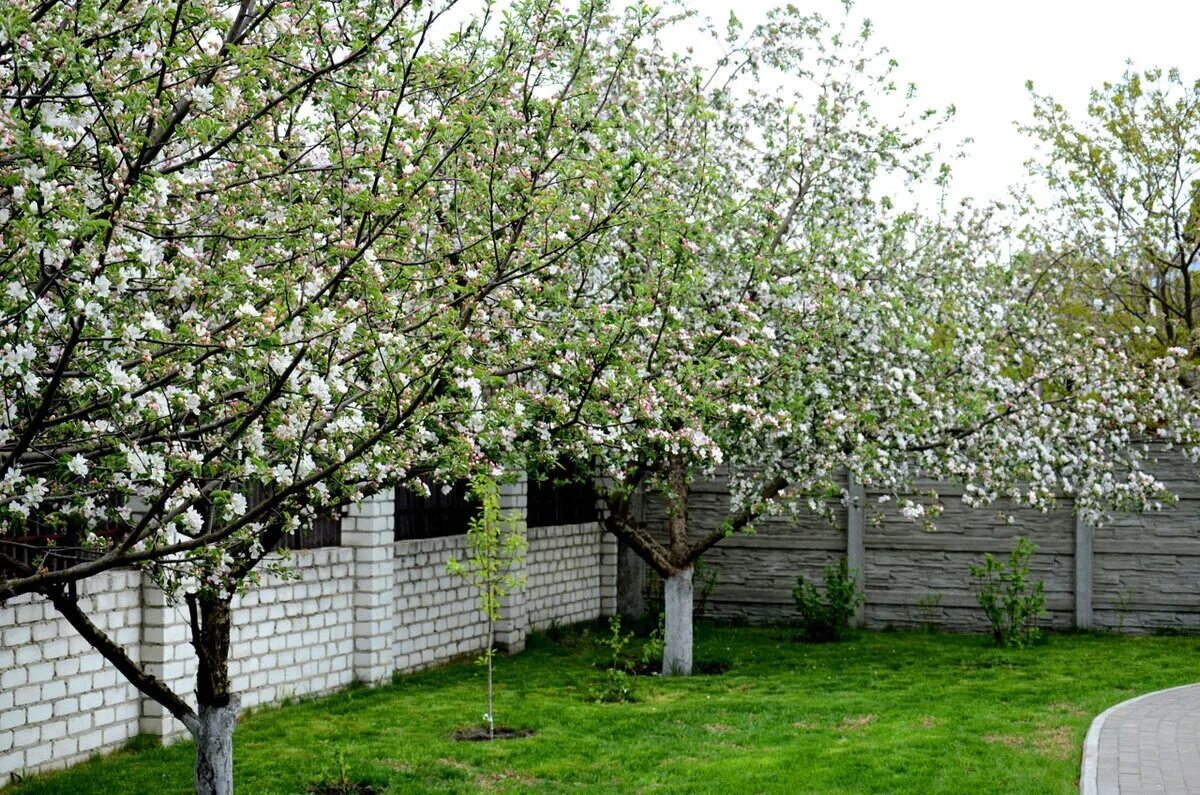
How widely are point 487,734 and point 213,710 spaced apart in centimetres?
330

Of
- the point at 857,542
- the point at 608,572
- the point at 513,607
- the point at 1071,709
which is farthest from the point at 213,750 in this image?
the point at 608,572

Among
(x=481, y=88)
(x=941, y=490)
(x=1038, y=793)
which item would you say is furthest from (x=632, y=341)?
(x=941, y=490)

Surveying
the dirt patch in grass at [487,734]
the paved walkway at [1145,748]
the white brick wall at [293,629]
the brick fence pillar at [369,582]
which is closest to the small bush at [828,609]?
the white brick wall at [293,629]

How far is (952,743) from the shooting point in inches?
390

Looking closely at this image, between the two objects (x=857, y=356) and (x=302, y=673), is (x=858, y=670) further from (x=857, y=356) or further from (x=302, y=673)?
(x=302, y=673)

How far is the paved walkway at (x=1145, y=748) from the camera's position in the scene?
8.63 metres

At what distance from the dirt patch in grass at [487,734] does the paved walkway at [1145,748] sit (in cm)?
417

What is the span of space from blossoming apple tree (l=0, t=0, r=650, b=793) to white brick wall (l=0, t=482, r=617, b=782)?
1.65 metres

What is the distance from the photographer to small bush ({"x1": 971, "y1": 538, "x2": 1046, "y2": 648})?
1522 centimetres

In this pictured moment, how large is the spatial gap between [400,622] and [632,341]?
592 centimetres

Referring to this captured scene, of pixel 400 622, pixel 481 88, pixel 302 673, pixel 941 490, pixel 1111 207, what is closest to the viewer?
pixel 481 88

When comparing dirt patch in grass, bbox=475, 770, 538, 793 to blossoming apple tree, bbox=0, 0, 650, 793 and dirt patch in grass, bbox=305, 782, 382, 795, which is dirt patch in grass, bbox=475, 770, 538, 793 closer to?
dirt patch in grass, bbox=305, 782, 382, 795

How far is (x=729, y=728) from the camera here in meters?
10.9

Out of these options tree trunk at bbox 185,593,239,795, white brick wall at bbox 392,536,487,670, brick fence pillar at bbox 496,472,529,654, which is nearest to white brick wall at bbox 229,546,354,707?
white brick wall at bbox 392,536,487,670
